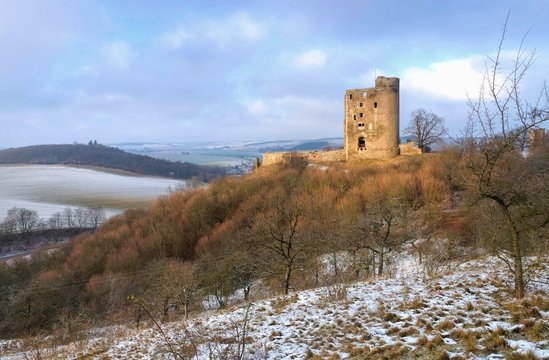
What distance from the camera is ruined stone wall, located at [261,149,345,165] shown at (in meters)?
48.3

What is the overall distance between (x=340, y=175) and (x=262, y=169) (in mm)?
14285

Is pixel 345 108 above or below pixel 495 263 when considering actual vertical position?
above

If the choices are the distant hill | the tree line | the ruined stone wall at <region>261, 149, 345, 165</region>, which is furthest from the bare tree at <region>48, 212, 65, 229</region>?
the distant hill

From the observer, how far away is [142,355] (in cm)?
1057

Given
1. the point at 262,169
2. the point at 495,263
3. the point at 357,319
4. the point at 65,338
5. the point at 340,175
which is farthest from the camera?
the point at 262,169

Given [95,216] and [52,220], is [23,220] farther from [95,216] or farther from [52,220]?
[95,216]

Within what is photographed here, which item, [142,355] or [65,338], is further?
[65,338]

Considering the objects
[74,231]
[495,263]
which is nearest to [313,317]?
[495,263]

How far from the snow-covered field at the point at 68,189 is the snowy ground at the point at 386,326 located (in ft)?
217

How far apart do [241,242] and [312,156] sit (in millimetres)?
19923

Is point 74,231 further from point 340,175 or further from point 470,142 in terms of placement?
point 470,142

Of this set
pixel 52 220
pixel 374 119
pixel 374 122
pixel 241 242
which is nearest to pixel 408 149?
pixel 374 122

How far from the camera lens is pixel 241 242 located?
110ft

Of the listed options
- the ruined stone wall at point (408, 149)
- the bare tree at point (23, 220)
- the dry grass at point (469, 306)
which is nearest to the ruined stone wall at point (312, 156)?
the ruined stone wall at point (408, 149)
